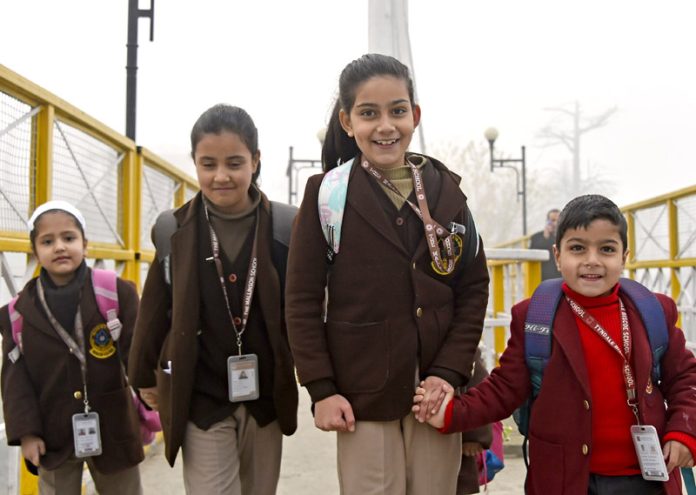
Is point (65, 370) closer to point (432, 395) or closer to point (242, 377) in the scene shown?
point (242, 377)

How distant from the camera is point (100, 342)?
2607 millimetres

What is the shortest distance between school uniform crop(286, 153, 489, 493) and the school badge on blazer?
965 mm

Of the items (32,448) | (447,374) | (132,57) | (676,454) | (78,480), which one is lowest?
(78,480)

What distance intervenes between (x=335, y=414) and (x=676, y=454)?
95 cm

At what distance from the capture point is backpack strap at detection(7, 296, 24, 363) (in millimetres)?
2538

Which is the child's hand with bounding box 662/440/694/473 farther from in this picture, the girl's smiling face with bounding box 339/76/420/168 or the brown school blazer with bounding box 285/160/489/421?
the girl's smiling face with bounding box 339/76/420/168

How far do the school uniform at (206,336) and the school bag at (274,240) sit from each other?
25mm

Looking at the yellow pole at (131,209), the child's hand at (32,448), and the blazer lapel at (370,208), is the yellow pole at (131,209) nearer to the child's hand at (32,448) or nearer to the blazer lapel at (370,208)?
the child's hand at (32,448)

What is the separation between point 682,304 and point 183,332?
17.0 feet

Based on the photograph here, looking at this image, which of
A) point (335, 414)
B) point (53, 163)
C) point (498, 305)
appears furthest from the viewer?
point (498, 305)

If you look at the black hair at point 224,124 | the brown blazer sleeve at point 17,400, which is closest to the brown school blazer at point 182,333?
the black hair at point 224,124

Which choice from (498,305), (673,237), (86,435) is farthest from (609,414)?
(673,237)

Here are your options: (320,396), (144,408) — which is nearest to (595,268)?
(320,396)

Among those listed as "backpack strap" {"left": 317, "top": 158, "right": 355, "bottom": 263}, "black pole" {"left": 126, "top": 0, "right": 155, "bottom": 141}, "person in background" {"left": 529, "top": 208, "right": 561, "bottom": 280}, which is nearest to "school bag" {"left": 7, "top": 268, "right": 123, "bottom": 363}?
Answer: "backpack strap" {"left": 317, "top": 158, "right": 355, "bottom": 263}
